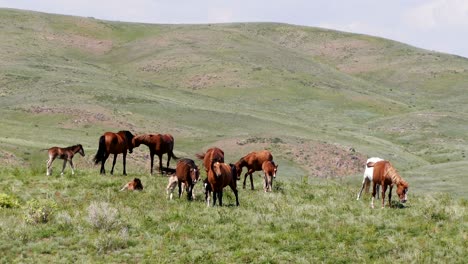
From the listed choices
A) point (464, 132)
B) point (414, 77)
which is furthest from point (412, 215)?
point (414, 77)

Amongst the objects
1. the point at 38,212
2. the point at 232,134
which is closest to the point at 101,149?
the point at 38,212

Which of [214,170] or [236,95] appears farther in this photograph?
[236,95]

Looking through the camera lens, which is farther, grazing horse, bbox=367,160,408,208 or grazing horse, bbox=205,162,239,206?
grazing horse, bbox=367,160,408,208

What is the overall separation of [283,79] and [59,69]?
36039mm

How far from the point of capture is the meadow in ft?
54.6

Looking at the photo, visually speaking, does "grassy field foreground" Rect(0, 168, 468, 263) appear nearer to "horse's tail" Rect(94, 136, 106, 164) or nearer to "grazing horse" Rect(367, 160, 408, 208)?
"grazing horse" Rect(367, 160, 408, 208)

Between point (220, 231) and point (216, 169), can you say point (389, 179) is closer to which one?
point (216, 169)

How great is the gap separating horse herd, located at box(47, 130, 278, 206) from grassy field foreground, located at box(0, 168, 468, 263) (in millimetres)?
832

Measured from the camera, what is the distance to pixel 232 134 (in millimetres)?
58500

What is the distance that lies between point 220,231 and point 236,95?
7035 centimetres

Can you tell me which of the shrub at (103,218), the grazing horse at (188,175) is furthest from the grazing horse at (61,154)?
the shrub at (103,218)

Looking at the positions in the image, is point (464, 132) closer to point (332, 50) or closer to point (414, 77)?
point (414, 77)

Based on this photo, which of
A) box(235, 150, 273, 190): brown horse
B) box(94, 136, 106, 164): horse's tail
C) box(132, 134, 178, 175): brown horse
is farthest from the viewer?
box(132, 134, 178, 175): brown horse

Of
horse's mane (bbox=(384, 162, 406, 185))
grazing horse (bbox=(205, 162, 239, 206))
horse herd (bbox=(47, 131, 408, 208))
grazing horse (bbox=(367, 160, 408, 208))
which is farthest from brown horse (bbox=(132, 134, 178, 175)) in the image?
horse's mane (bbox=(384, 162, 406, 185))
